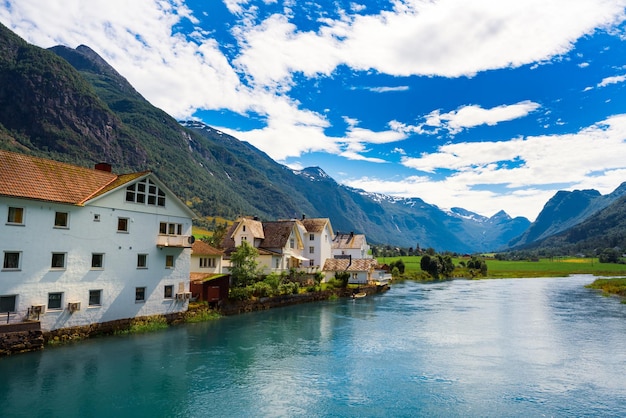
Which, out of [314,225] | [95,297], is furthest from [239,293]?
[314,225]

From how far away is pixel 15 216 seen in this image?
31.6 metres

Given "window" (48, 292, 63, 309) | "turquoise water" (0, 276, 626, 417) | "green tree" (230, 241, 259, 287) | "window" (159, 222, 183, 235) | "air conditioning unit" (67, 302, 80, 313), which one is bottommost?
"turquoise water" (0, 276, 626, 417)

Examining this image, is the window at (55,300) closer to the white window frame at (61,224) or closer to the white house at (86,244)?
the white house at (86,244)

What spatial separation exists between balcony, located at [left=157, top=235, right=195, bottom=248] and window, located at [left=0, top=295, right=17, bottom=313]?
13171mm

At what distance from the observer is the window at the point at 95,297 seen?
36094 millimetres

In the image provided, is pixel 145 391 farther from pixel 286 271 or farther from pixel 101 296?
pixel 286 271

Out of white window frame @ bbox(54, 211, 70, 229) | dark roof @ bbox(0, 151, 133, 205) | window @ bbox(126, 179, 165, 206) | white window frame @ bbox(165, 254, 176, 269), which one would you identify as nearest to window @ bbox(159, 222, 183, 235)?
window @ bbox(126, 179, 165, 206)

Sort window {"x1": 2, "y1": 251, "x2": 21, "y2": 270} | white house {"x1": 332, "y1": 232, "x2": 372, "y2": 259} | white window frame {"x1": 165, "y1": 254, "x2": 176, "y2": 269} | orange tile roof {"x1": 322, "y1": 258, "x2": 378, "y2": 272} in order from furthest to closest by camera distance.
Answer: white house {"x1": 332, "y1": 232, "x2": 372, "y2": 259} → orange tile roof {"x1": 322, "y1": 258, "x2": 378, "y2": 272} → white window frame {"x1": 165, "y1": 254, "x2": 176, "y2": 269} → window {"x1": 2, "y1": 251, "x2": 21, "y2": 270}

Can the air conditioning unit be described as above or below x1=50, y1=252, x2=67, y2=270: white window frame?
below

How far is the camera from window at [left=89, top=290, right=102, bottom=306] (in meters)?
36.1

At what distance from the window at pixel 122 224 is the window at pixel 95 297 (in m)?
5.73

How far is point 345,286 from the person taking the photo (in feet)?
269

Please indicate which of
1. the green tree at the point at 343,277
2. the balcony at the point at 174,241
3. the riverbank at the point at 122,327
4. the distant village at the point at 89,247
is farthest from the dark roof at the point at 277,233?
the balcony at the point at 174,241

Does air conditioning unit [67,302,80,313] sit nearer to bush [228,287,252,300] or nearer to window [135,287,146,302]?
window [135,287,146,302]
